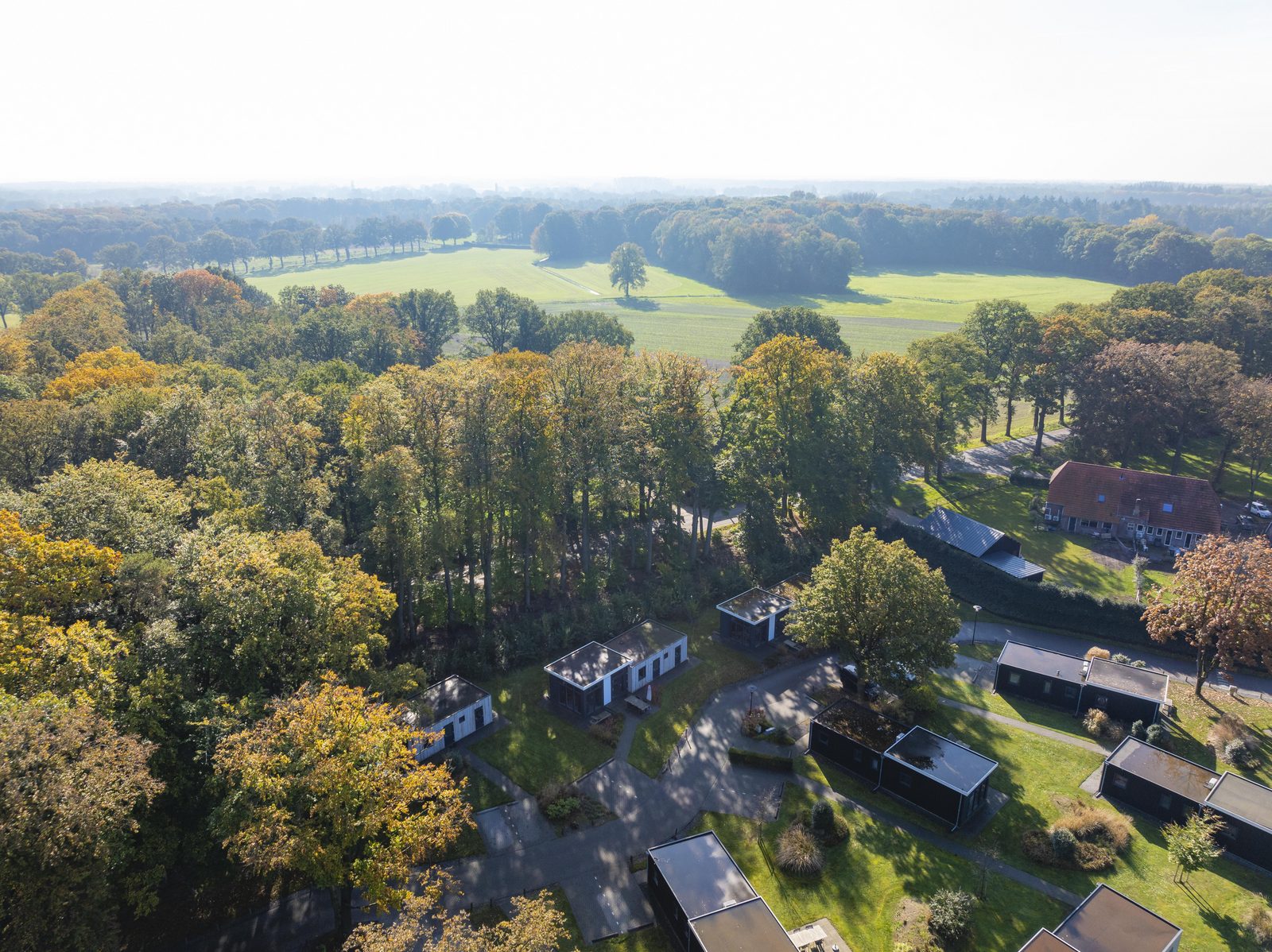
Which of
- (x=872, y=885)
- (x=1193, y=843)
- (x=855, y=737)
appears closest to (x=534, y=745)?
(x=855, y=737)

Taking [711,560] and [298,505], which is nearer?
[298,505]

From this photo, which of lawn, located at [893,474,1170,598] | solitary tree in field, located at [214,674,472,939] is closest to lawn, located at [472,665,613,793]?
solitary tree in field, located at [214,674,472,939]

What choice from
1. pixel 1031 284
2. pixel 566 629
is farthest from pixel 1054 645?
pixel 1031 284

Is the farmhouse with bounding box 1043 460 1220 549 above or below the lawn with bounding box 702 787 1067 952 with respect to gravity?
above

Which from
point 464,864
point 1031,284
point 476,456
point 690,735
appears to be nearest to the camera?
point 464,864

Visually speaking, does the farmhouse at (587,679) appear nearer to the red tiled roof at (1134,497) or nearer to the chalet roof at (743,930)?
the chalet roof at (743,930)

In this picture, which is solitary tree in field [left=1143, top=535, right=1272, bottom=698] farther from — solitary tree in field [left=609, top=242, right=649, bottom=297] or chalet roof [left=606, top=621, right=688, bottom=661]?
solitary tree in field [left=609, top=242, right=649, bottom=297]

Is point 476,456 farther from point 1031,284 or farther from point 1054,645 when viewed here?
point 1031,284

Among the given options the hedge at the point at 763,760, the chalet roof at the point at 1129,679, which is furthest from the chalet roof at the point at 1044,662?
the hedge at the point at 763,760
